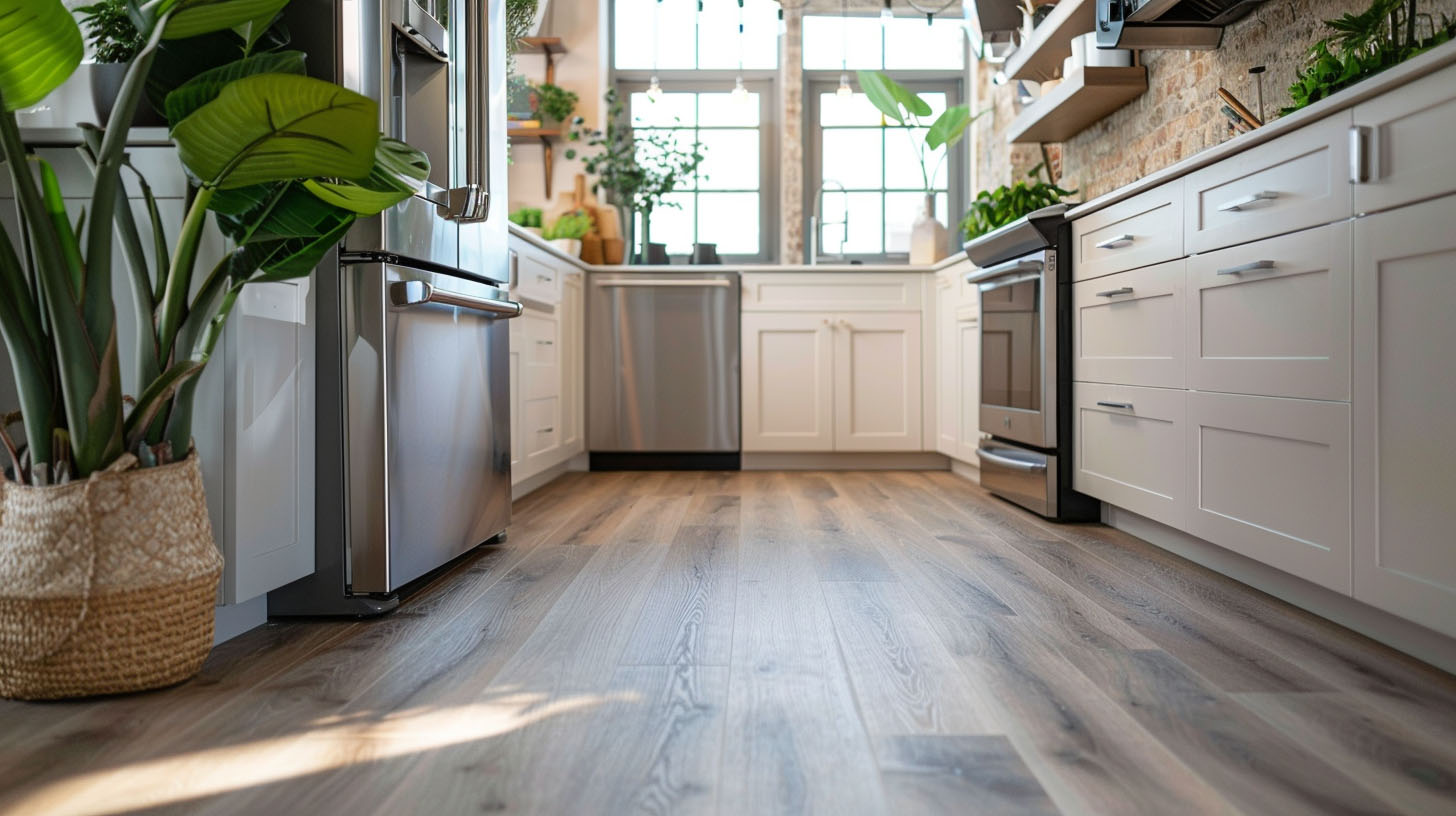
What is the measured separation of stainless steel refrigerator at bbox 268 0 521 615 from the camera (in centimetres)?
185

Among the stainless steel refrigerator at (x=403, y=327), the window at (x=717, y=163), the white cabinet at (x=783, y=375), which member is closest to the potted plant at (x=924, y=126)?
the white cabinet at (x=783, y=375)

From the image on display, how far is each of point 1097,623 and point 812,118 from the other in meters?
3.84

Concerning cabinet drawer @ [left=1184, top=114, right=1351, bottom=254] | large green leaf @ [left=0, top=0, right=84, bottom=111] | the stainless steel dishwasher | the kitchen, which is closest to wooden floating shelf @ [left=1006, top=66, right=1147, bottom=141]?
the kitchen

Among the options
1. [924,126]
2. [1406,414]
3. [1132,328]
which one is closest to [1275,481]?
[1406,414]

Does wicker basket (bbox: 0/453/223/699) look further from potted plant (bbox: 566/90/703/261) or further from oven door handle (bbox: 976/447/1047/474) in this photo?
potted plant (bbox: 566/90/703/261)

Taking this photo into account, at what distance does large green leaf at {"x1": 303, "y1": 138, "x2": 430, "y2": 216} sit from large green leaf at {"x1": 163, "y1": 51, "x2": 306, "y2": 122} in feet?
0.54

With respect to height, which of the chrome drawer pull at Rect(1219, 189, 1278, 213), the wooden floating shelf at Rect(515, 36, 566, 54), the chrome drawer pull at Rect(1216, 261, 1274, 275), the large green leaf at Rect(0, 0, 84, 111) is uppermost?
the wooden floating shelf at Rect(515, 36, 566, 54)

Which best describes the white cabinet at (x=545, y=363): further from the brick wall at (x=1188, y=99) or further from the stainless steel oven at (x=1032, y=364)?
the brick wall at (x=1188, y=99)

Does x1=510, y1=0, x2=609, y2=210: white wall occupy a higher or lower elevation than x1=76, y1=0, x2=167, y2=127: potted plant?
higher

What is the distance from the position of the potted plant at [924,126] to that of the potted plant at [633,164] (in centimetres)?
91

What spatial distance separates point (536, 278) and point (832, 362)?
1526 mm

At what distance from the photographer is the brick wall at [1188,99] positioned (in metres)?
2.40

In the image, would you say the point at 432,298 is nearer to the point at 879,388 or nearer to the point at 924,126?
the point at 879,388

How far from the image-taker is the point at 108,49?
1681 mm
